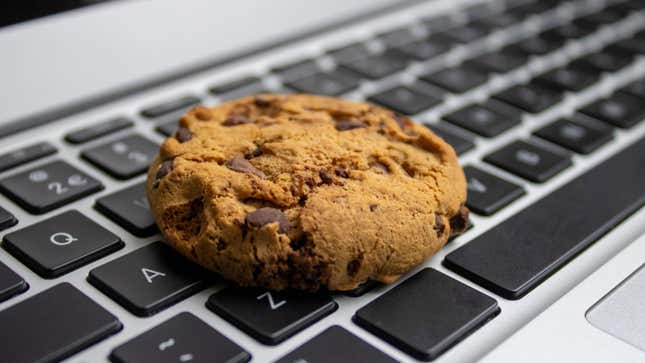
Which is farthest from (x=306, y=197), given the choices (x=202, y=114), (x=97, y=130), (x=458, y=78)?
(x=458, y=78)

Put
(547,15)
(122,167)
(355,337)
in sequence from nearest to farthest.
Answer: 1. (355,337)
2. (122,167)
3. (547,15)

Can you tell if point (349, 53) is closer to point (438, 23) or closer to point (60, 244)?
point (438, 23)

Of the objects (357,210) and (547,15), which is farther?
(547,15)

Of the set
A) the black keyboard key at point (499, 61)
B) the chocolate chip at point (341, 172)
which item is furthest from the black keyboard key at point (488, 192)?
the black keyboard key at point (499, 61)

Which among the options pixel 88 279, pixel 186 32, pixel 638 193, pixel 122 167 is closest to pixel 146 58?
pixel 186 32

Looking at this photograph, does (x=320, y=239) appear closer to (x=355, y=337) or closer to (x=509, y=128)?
(x=355, y=337)

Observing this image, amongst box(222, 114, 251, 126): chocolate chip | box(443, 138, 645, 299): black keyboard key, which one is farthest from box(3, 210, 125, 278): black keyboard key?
box(443, 138, 645, 299): black keyboard key

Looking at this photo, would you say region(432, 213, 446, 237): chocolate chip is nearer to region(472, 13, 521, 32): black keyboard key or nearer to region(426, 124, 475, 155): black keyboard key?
region(426, 124, 475, 155): black keyboard key

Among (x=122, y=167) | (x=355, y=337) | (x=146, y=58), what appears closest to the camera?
(x=355, y=337)
